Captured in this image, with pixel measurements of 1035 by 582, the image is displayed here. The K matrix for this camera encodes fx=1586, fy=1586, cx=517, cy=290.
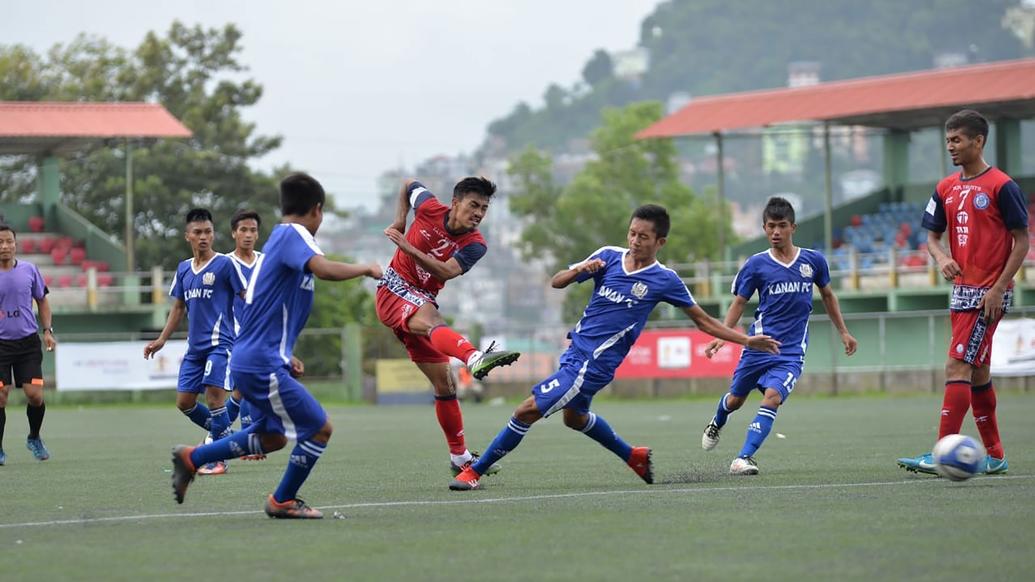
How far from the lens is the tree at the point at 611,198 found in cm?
8331

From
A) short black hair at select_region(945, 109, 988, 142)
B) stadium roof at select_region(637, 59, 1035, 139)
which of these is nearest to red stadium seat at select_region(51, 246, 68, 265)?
stadium roof at select_region(637, 59, 1035, 139)

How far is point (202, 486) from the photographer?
11492 millimetres

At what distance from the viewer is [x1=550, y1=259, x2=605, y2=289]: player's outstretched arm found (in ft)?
33.4

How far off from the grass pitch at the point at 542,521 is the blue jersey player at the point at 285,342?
0.37 m

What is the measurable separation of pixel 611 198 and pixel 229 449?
7792 cm

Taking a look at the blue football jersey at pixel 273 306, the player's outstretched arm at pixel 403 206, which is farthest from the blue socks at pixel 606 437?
the blue football jersey at pixel 273 306

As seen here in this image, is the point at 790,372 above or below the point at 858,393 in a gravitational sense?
above

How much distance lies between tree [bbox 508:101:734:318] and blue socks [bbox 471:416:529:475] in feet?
234

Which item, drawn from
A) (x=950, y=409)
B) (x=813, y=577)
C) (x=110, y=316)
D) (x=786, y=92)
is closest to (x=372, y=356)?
(x=110, y=316)

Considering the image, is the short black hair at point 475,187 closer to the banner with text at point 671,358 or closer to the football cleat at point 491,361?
the football cleat at point 491,361

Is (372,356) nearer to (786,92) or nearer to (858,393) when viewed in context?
(858,393)

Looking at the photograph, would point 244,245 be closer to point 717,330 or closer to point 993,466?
point 717,330

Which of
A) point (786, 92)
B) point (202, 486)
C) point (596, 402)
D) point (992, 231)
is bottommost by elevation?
point (596, 402)

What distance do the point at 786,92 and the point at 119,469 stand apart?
3880 centimetres
